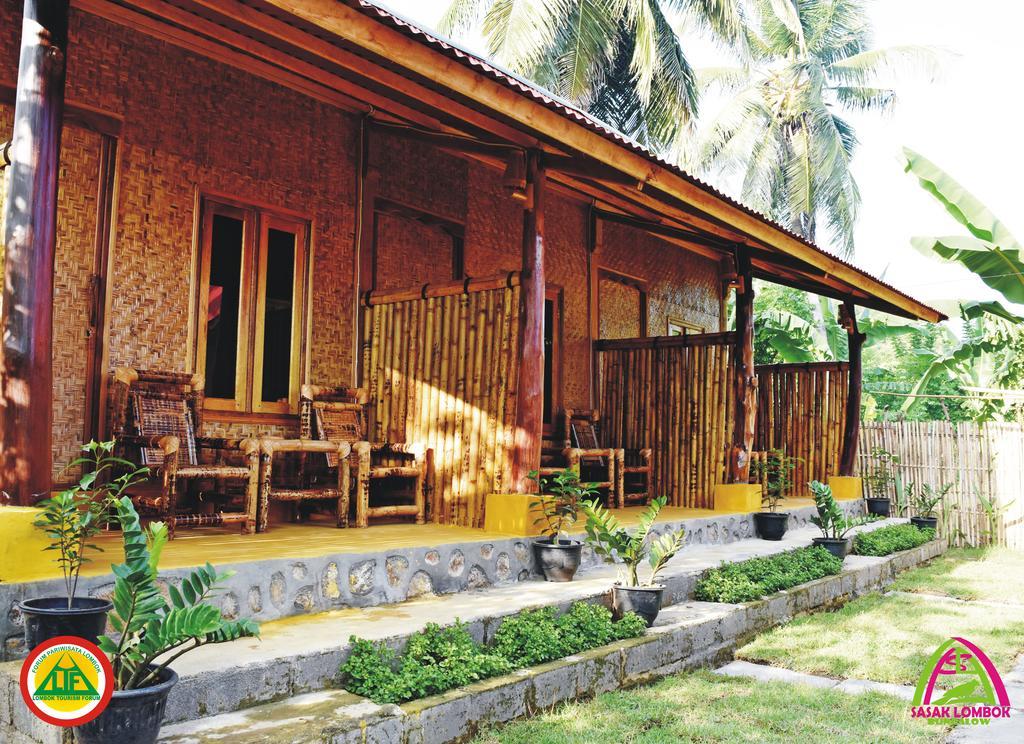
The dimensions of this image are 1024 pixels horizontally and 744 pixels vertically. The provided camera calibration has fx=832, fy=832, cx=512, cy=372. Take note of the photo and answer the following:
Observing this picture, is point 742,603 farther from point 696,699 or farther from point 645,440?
point 645,440

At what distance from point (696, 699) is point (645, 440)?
4.73 m

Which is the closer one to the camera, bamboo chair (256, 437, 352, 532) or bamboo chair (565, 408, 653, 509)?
bamboo chair (256, 437, 352, 532)

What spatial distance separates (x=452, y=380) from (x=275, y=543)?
5.79 ft

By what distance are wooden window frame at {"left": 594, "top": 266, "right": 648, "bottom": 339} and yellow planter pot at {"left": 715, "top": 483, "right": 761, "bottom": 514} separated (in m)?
2.43

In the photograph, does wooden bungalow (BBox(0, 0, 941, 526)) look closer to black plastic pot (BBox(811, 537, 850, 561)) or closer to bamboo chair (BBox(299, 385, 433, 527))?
bamboo chair (BBox(299, 385, 433, 527))

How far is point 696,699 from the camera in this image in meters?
3.88

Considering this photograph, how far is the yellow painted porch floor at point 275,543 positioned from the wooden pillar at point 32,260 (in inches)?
16.5

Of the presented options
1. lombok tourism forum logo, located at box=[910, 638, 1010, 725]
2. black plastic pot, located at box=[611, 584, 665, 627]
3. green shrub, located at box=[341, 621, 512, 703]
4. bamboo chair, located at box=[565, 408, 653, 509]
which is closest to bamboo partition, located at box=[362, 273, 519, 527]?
black plastic pot, located at box=[611, 584, 665, 627]

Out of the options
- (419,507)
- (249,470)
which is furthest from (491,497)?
(249,470)

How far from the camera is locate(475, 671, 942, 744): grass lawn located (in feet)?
10.8

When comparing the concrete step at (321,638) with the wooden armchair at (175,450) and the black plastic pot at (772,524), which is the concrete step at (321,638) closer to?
the wooden armchair at (175,450)

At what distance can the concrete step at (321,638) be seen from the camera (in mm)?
2793

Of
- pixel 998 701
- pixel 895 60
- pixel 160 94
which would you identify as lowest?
pixel 998 701

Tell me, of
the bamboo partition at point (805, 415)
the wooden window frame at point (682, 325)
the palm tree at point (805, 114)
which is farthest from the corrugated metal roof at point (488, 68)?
the palm tree at point (805, 114)
